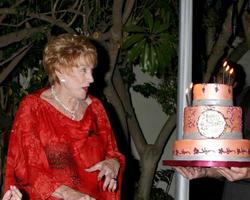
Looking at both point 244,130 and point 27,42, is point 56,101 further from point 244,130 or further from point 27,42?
point 27,42

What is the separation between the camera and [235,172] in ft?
7.66

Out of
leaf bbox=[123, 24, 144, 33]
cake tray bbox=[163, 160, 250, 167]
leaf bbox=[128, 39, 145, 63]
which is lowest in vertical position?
cake tray bbox=[163, 160, 250, 167]

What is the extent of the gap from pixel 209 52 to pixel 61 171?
98.2 inches

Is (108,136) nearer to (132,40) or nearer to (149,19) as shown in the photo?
(132,40)

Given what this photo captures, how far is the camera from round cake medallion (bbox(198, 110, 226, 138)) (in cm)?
239

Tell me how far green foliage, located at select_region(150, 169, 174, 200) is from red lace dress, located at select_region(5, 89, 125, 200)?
2.81 metres

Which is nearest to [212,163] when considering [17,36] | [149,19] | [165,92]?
[149,19]

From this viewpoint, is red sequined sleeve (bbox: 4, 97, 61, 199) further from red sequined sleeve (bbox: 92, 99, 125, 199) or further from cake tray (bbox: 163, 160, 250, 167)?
cake tray (bbox: 163, 160, 250, 167)

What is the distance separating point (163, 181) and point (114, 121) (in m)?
1.83

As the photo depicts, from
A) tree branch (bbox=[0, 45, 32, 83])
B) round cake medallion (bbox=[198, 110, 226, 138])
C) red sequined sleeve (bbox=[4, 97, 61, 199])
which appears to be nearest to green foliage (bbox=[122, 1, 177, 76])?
tree branch (bbox=[0, 45, 32, 83])

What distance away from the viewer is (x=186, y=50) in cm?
281

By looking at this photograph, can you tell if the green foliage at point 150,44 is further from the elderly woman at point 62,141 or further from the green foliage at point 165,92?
the green foliage at point 165,92

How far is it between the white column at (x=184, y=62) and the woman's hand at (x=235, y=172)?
1.48 ft

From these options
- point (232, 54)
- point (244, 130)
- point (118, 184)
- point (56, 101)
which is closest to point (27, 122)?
point (56, 101)
